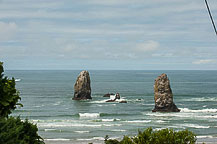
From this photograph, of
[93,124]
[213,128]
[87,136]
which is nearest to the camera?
[87,136]

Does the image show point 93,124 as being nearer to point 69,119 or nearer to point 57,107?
point 69,119

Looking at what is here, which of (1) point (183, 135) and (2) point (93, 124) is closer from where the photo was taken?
(1) point (183, 135)

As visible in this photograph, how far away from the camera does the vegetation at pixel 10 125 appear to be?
48.2ft

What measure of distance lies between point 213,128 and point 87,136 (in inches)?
697

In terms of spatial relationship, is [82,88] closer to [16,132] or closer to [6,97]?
[6,97]

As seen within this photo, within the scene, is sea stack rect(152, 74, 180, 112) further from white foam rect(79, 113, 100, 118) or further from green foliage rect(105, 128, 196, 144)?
green foliage rect(105, 128, 196, 144)

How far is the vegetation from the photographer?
1469cm

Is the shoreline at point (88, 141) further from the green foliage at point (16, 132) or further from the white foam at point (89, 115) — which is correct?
the green foliage at point (16, 132)

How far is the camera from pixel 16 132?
48.7 ft

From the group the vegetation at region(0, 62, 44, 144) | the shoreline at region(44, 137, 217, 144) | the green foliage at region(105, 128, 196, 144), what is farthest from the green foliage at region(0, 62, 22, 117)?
the shoreline at region(44, 137, 217, 144)

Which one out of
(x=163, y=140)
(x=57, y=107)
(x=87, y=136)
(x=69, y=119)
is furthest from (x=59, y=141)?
(x=57, y=107)

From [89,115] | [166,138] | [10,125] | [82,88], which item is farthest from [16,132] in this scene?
[82,88]

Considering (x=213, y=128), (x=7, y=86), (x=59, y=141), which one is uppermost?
(x=7, y=86)

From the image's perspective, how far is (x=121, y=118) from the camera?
64062mm
